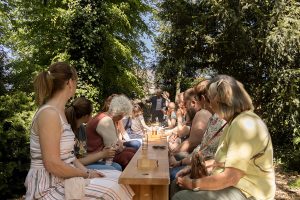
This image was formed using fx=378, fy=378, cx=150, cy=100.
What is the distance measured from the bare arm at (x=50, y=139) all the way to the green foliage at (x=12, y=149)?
12.3 feet

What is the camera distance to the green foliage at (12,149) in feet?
19.7

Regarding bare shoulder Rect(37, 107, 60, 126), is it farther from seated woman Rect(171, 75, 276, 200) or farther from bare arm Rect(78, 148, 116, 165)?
bare arm Rect(78, 148, 116, 165)

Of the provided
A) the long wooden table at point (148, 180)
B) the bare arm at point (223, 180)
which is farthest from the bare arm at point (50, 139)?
the bare arm at point (223, 180)

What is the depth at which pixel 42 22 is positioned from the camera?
61.1ft

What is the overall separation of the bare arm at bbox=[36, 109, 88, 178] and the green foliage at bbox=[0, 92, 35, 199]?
3.76m

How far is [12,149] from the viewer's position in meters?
6.29

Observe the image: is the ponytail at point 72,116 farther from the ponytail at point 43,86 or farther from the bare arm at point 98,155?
the ponytail at point 43,86

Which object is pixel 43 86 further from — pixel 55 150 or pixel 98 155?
pixel 98 155

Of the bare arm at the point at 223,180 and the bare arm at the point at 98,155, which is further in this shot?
the bare arm at the point at 98,155

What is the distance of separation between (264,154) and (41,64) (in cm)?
1797

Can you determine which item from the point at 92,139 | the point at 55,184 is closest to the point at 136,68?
the point at 92,139

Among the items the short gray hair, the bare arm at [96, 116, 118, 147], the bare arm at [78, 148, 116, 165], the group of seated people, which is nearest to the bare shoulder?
the group of seated people

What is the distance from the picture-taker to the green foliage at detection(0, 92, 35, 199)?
6.00m

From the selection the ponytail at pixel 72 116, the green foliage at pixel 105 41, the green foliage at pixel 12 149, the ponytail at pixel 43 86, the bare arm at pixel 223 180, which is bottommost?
the green foliage at pixel 12 149
